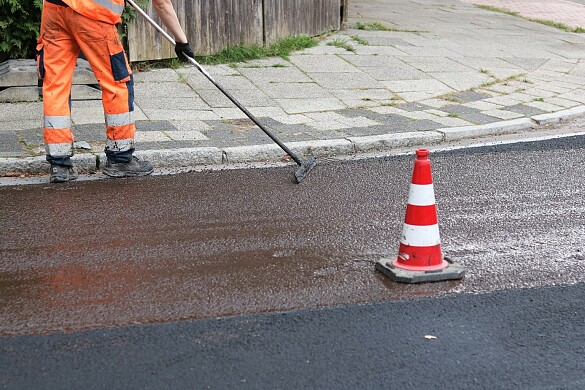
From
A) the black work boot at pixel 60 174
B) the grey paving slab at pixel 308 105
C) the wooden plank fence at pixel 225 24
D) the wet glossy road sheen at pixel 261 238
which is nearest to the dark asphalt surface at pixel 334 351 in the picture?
the wet glossy road sheen at pixel 261 238

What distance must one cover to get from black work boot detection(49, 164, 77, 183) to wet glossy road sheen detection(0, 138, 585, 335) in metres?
0.09

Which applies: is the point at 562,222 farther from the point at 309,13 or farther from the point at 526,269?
the point at 309,13

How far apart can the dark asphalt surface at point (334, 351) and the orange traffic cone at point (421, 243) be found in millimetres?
309

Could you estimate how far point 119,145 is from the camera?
6.29 m

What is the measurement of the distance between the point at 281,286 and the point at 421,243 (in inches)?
28.5

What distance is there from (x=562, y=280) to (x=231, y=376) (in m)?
→ 1.84

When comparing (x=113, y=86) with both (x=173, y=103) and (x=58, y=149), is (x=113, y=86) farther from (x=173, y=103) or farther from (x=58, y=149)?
(x=173, y=103)

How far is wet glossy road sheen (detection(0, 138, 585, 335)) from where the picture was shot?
4078 mm

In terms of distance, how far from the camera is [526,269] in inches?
175

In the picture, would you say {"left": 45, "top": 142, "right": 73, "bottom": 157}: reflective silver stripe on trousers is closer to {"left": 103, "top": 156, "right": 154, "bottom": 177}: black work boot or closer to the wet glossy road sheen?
the wet glossy road sheen

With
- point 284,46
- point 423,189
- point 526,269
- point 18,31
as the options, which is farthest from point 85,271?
point 284,46

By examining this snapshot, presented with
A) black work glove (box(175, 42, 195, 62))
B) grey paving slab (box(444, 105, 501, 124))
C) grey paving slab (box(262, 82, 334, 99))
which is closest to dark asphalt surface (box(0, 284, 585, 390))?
black work glove (box(175, 42, 195, 62))

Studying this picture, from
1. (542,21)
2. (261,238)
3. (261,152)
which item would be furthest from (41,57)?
(542,21)

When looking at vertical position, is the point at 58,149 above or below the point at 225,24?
below
